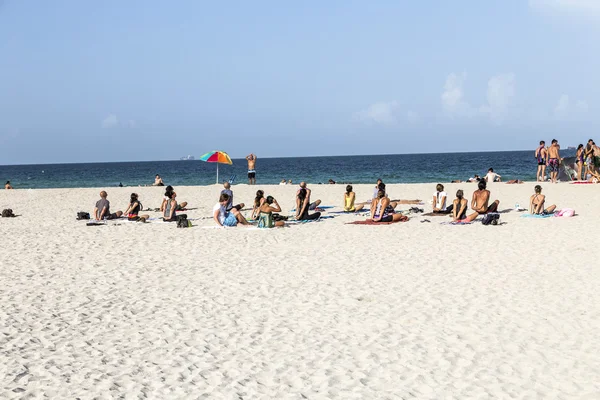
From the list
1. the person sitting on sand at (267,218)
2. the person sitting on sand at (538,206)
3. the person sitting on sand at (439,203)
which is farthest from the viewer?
the person sitting on sand at (439,203)

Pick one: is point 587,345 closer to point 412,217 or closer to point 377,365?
point 377,365

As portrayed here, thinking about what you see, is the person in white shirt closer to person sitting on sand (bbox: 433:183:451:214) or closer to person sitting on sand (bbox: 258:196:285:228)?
person sitting on sand (bbox: 433:183:451:214)

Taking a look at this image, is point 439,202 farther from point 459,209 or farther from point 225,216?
point 225,216

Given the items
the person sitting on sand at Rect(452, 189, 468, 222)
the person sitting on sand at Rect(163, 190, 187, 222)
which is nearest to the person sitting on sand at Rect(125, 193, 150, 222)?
the person sitting on sand at Rect(163, 190, 187, 222)

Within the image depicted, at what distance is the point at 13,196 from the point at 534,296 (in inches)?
1034

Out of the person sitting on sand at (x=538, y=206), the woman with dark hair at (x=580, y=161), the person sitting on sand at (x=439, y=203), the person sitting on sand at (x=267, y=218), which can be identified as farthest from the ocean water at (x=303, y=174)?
the person sitting on sand at (x=267, y=218)

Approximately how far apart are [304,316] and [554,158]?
76.0 feet

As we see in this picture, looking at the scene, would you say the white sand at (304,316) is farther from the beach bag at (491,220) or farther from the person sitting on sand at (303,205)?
the person sitting on sand at (303,205)

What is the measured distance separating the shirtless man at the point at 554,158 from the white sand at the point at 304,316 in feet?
46.7

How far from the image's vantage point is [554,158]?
2694cm

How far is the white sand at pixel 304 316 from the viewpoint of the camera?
5098 mm

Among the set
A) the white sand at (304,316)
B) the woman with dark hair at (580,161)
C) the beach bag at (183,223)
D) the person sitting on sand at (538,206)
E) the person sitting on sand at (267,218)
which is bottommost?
the white sand at (304,316)

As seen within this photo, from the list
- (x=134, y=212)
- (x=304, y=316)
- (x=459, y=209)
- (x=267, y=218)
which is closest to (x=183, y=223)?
(x=267, y=218)

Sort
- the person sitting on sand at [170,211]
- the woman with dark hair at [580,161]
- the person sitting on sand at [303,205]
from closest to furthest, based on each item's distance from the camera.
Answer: the person sitting on sand at [303,205] < the person sitting on sand at [170,211] < the woman with dark hair at [580,161]
